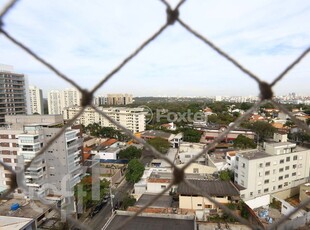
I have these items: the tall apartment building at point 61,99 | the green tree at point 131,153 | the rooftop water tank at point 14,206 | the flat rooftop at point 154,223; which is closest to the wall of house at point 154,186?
the flat rooftop at point 154,223

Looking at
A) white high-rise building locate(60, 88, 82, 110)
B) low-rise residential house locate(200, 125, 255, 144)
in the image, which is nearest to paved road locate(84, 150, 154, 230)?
low-rise residential house locate(200, 125, 255, 144)

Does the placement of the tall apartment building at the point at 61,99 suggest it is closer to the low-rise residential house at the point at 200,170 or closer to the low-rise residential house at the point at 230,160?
the low-rise residential house at the point at 200,170

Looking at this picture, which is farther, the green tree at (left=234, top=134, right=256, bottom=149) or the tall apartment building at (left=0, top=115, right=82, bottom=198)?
the green tree at (left=234, top=134, right=256, bottom=149)

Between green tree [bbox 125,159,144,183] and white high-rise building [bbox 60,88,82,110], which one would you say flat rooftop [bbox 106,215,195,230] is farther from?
white high-rise building [bbox 60,88,82,110]

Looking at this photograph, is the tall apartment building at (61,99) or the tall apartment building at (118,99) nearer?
the tall apartment building at (61,99)

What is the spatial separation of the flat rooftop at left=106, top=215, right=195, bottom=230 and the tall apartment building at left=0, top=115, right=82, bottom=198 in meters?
2.56

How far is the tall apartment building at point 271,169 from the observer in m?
6.09

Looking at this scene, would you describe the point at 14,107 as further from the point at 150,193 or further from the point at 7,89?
the point at 150,193

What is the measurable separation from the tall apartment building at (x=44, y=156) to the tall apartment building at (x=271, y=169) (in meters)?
4.54

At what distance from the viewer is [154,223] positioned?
413 cm

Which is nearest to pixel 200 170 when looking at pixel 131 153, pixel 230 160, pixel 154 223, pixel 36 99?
pixel 230 160

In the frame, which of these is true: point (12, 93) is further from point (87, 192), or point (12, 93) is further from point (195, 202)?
point (195, 202)

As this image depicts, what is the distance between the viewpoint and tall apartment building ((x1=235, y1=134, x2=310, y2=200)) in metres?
6.09

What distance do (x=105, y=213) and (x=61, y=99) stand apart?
60.5ft
